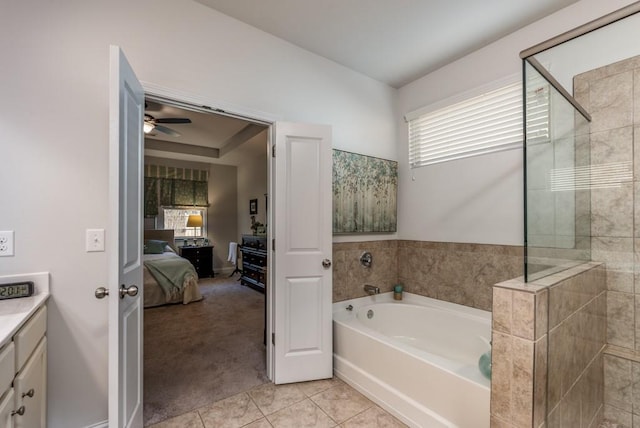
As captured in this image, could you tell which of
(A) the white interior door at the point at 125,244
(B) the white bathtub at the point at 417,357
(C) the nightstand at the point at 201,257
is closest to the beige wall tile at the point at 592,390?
(B) the white bathtub at the point at 417,357

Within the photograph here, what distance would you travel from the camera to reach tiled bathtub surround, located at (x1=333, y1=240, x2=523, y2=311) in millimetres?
2365

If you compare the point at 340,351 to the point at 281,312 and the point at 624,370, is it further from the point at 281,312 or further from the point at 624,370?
the point at 624,370

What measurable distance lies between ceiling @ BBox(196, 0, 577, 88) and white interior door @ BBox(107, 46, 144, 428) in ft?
3.58

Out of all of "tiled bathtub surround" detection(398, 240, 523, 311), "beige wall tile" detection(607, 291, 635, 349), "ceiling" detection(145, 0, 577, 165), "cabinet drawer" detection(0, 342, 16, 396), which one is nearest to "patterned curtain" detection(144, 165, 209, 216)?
"ceiling" detection(145, 0, 577, 165)

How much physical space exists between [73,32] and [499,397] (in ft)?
9.19

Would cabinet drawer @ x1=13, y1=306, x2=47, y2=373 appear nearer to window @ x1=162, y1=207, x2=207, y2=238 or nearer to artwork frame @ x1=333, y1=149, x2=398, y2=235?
artwork frame @ x1=333, y1=149, x2=398, y2=235

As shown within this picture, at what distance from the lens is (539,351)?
1139 millimetres

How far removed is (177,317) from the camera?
150 inches

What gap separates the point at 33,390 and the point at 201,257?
5.31m

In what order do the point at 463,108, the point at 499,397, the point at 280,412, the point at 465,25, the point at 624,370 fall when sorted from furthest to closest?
the point at 463,108, the point at 465,25, the point at 280,412, the point at 624,370, the point at 499,397

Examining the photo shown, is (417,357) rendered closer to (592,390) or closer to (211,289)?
(592,390)

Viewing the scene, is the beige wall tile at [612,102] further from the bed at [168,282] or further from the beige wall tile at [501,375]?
the bed at [168,282]

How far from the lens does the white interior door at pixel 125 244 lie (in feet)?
4.03

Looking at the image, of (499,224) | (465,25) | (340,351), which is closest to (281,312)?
(340,351)
